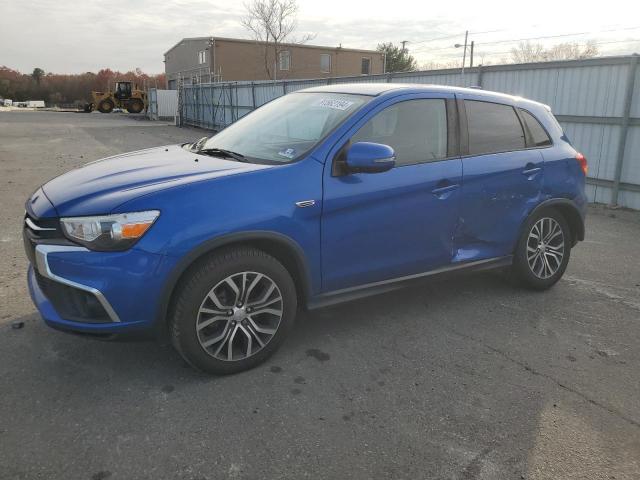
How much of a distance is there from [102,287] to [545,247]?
11.9 feet

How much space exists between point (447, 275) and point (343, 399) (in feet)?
4.87

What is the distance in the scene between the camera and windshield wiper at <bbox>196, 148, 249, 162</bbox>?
11.8 ft

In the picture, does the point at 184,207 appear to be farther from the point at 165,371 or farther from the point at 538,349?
the point at 538,349

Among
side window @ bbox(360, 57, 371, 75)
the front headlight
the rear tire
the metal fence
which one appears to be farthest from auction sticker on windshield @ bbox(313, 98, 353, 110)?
side window @ bbox(360, 57, 371, 75)

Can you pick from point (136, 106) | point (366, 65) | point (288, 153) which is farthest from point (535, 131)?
point (366, 65)

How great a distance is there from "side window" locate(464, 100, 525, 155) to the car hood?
1.77 m

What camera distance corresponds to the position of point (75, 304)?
2.89 metres

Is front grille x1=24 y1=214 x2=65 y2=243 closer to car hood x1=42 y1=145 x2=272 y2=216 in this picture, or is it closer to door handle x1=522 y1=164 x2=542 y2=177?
car hood x1=42 y1=145 x2=272 y2=216

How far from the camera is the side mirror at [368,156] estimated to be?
328cm

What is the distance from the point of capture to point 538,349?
3.69 metres

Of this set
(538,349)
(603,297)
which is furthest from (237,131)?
(603,297)

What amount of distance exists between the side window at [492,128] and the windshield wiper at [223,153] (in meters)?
1.73

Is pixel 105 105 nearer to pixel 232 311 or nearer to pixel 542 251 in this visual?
pixel 542 251

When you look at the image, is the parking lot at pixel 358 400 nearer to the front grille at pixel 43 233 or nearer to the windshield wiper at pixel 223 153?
the front grille at pixel 43 233
